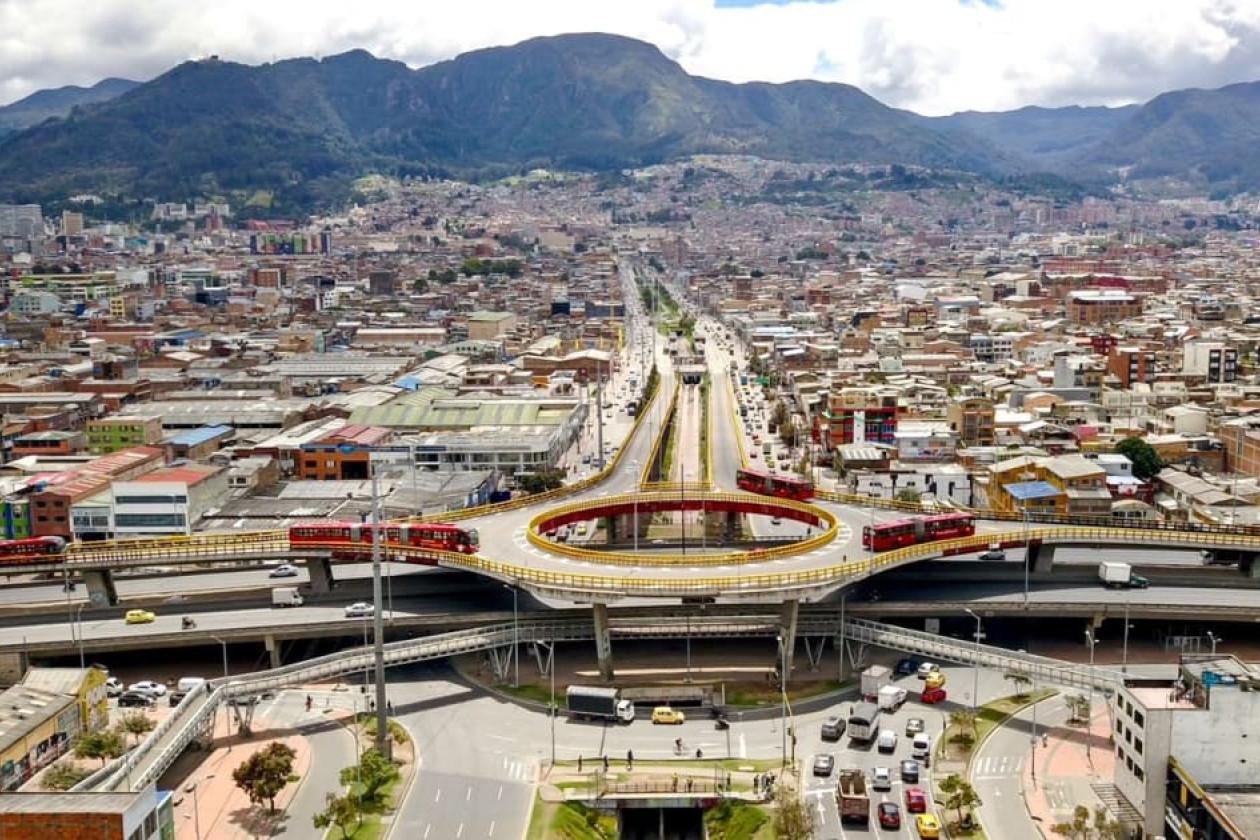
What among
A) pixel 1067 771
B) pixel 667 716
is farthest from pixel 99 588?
pixel 1067 771

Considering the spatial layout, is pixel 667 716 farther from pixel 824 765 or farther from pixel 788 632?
pixel 788 632

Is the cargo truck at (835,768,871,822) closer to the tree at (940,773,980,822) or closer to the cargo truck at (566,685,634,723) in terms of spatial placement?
the tree at (940,773,980,822)

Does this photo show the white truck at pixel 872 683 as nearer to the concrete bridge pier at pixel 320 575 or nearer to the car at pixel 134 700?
the concrete bridge pier at pixel 320 575

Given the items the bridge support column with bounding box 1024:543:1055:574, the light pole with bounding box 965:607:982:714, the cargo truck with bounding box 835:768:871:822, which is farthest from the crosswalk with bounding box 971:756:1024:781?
the bridge support column with bounding box 1024:543:1055:574

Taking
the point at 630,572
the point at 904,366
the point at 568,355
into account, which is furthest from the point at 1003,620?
the point at 568,355

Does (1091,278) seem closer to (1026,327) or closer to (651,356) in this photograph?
(1026,327)

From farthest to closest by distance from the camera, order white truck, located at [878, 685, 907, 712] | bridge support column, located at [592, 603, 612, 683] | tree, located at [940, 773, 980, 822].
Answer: bridge support column, located at [592, 603, 612, 683] < white truck, located at [878, 685, 907, 712] < tree, located at [940, 773, 980, 822]
